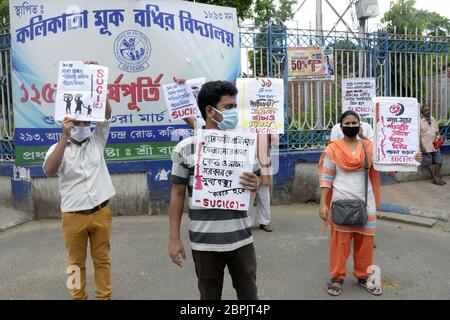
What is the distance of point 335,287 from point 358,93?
3.95 meters

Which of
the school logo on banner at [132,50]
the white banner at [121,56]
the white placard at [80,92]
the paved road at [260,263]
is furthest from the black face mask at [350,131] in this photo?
the school logo on banner at [132,50]

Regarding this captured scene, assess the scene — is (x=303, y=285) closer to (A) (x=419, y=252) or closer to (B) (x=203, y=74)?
(A) (x=419, y=252)

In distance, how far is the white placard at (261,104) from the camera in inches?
198

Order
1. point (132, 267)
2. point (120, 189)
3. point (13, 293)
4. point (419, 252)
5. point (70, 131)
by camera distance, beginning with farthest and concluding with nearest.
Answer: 1. point (120, 189)
2. point (419, 252)
3. point (132, 267)
4. point (13, 293)
5. point (70, 131)

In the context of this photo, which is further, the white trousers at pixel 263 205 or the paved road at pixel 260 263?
the white trousers at pixel 263 205

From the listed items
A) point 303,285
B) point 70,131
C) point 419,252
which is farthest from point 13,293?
point 419,252

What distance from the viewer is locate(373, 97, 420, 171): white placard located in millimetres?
4238

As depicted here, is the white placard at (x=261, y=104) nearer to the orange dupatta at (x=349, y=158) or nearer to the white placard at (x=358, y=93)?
the orange dupatta at (x=349, y=158)

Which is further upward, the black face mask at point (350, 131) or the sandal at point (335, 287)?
the black face mask at point (350, 131)

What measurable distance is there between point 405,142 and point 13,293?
3.80 m

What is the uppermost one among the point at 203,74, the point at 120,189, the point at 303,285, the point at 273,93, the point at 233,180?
the point at 203,74

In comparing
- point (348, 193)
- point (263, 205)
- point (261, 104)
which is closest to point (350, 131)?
point (348, 193)

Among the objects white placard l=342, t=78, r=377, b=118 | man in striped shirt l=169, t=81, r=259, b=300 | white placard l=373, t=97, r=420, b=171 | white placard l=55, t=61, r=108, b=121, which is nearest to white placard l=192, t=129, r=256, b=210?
man in striped shirt l=169, t=81, r=259, b=300

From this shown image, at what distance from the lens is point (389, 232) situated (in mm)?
6078
